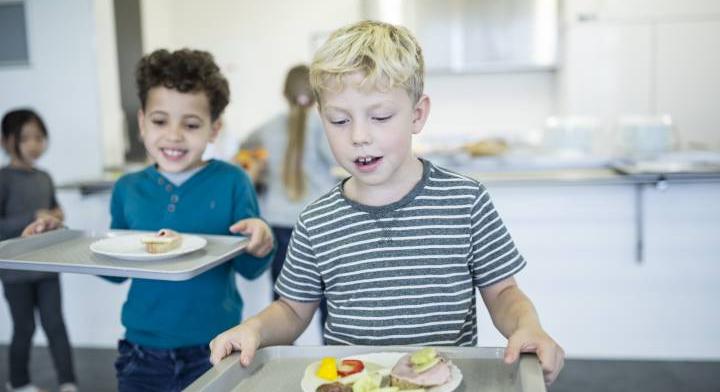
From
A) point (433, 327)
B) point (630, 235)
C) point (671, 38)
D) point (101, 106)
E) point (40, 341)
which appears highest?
point (671, 38)

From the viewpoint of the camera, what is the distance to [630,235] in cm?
275

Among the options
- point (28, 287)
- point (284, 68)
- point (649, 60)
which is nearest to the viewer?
point (28, 287)

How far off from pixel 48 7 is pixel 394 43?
2833 millimetres

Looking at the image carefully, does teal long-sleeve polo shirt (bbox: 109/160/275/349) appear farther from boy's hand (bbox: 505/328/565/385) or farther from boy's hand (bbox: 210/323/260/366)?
boy's hand (bbox: 505/328/565/385)

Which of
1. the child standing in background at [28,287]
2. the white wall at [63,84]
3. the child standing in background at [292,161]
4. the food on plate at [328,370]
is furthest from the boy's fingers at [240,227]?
the white wall at [63,84]

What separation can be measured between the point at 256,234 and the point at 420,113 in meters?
0.41

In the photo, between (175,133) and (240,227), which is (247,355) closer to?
(240,227)

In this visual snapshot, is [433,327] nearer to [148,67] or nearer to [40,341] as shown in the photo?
[148,67]

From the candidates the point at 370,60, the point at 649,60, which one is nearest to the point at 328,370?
the point at 370,60

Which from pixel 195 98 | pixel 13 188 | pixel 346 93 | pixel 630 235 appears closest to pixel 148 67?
pixel 195 98

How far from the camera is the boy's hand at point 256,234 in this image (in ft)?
4.18

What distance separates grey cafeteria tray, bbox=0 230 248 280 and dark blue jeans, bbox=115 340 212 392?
0.24 m

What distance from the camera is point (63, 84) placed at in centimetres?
331

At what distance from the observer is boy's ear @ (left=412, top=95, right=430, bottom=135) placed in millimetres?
1035
